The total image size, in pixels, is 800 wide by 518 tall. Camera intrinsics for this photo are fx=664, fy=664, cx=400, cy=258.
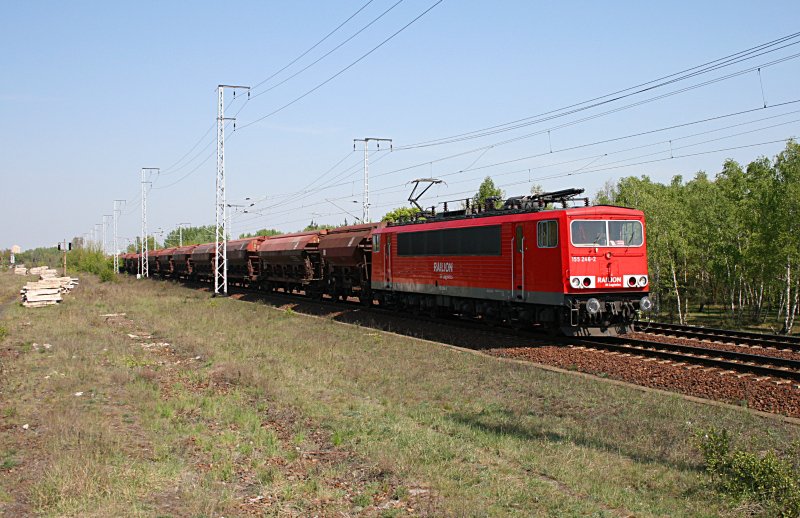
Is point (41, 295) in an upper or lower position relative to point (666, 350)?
upper

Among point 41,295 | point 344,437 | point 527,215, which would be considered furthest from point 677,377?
point 41,295

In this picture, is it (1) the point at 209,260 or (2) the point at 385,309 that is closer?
(2) the point at 385,309

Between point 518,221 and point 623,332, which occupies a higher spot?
point 518,221

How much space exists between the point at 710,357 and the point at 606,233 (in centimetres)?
432

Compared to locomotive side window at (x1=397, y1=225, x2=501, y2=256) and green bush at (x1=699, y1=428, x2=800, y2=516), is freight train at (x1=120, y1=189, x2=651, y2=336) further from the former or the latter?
green bush at (x1=699, y1=428, x2=800, y2=516)

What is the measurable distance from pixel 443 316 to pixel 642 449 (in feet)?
54.0

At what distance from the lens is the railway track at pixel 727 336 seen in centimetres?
1672

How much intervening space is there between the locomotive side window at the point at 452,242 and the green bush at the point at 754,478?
41.0ft

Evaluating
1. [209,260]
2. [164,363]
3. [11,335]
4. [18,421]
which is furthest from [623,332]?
[209,260]

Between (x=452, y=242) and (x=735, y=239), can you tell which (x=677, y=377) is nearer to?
(x=452, y=242)

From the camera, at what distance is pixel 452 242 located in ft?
73.0

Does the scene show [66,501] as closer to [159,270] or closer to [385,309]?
[385,309]

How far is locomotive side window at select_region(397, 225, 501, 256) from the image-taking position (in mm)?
20234

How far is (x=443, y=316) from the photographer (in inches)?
994
